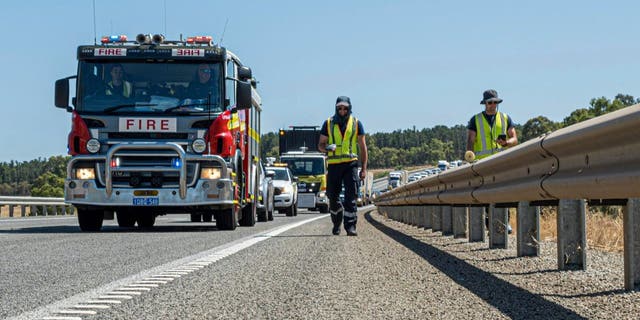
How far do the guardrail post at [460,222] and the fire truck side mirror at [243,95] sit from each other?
168 inches

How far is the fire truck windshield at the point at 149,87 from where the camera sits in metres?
13.4

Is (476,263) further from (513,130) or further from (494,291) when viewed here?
(513,130)

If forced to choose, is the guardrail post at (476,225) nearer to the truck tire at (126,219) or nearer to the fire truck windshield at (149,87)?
the fire truck windshield at (149,87)

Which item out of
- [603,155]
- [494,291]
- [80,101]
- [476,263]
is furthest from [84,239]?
[603,155]

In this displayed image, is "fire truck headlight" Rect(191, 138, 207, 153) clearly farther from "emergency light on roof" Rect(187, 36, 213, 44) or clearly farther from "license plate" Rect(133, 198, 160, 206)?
"emergency light on roof" Rect(187, 36, 213, 44)

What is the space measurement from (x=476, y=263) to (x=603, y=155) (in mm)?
2938

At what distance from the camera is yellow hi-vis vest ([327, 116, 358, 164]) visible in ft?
40.3

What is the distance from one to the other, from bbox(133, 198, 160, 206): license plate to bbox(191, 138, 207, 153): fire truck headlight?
958mm

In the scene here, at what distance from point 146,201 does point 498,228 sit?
630 cm

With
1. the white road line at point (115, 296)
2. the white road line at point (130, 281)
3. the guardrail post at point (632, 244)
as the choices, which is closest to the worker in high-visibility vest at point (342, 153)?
the white road line at point (130, 281)

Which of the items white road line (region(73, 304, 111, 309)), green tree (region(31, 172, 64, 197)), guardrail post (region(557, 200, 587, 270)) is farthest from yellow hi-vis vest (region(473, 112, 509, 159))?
green tree (region(31, 172, 64, 197))

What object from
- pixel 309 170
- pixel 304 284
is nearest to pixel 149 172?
pixel 304 284

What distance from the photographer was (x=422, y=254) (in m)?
8.16

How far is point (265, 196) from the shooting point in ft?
64.4
